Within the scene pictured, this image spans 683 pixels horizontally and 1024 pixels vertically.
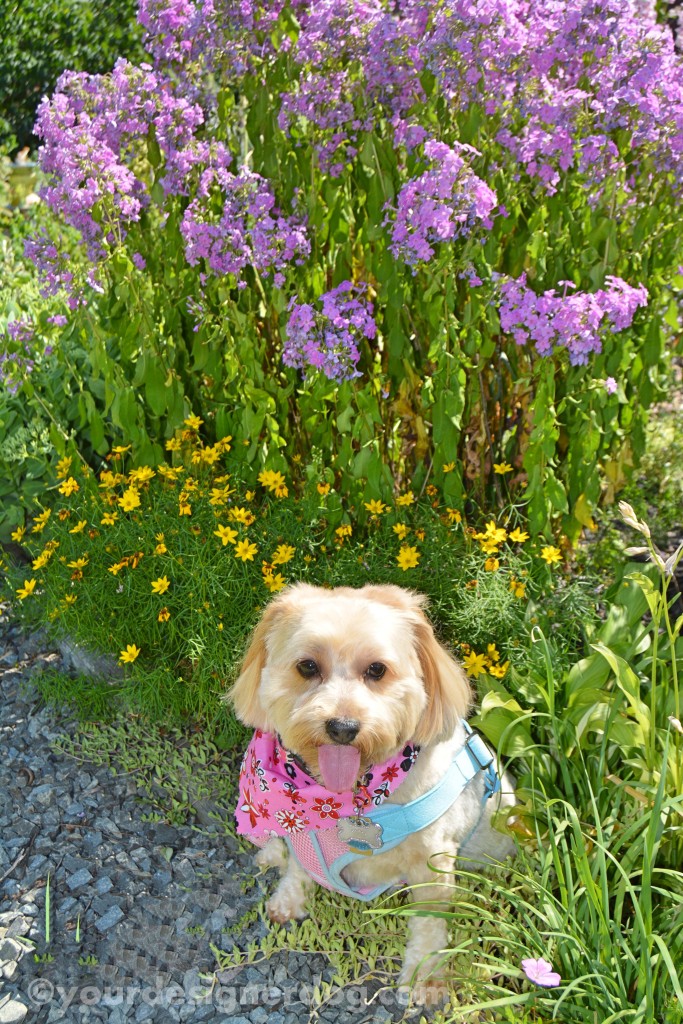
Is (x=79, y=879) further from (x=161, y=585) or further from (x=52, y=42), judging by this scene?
(x=52, y=42)

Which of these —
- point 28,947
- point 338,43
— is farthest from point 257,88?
point 28,947

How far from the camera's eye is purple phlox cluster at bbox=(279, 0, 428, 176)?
9.24 feet

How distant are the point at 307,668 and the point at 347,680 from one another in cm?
11

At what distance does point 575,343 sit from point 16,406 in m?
2.71

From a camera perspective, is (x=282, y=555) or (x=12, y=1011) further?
(x=282, y=555)

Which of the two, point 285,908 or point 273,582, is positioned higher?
point 273,582

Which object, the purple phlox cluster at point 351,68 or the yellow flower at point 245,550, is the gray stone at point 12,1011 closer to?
the yellow flower at point 245,550

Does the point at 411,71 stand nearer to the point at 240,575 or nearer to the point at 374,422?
the point at 374,422

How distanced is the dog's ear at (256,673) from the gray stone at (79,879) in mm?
1003

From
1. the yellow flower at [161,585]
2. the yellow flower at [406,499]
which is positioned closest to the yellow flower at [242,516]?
the yellow flower at [161,585]

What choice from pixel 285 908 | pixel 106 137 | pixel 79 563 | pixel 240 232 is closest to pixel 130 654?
pixel 79 563

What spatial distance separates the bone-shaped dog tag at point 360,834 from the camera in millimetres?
2424

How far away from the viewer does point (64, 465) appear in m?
3.79

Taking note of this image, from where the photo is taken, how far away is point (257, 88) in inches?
125
